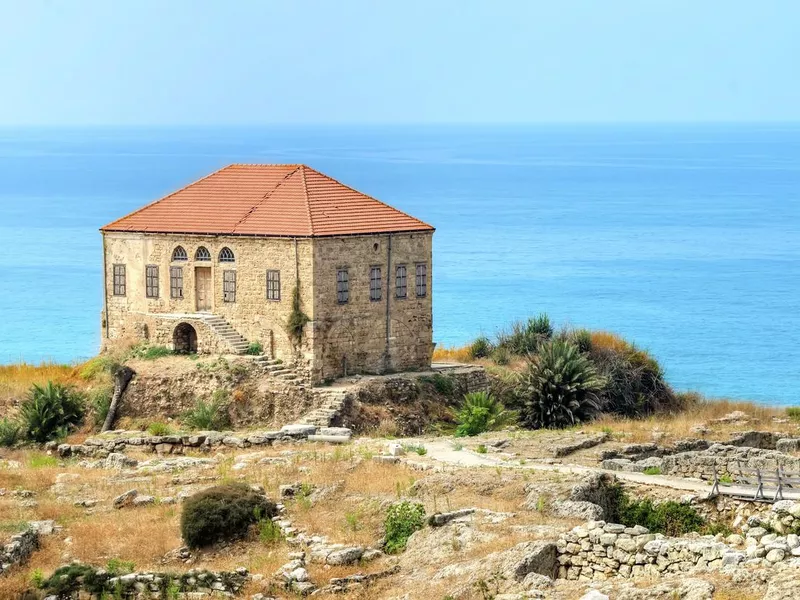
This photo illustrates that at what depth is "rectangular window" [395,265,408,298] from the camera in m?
46.8

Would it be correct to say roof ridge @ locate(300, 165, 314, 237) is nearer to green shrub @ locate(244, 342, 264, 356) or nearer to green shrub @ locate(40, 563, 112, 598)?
green shrub @ locate(244, 342, 264, 356)

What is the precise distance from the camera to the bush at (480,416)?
42062 millimetres

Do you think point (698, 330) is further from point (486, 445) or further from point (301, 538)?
point (301, 538)

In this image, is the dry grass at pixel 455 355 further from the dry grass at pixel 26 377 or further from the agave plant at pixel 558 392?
the dry grass at pixel 26 377

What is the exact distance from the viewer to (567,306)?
3804 inches

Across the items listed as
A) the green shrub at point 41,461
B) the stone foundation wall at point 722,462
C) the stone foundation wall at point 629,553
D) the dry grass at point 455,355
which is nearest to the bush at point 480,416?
the dry grass at point 455,355

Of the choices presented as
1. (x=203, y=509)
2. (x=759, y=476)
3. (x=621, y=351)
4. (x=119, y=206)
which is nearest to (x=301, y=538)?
(x=203, y=509)

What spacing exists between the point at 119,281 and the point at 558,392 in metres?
13.4

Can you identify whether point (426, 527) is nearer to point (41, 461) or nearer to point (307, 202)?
point (41, 461)

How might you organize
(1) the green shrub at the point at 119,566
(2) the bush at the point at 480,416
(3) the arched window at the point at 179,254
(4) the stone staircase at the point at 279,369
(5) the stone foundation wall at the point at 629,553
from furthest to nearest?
1. (3) the arched window at the point at 179,254
2. (4) the stone staircase at the point at 279,369
3. (2) the bush at the point at 480,416
4. (1) the green shrub at the point at 119,566
5. (5) the stone foundation wall at the point at 629,553

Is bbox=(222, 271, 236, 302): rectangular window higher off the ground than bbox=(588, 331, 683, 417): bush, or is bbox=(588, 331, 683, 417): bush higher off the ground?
bbox=(222, 271, 236, 302): rectangular window

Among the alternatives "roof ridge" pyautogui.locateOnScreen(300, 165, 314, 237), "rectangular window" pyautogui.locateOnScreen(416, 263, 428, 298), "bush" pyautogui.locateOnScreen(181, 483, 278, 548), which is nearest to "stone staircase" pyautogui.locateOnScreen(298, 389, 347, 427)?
"roof ridge" pyautogui.locateOnScreen(300, 165, 314, 237)

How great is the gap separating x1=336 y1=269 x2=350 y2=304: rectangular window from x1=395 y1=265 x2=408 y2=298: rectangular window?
183cm

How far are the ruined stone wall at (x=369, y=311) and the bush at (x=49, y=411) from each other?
21.3 ft
